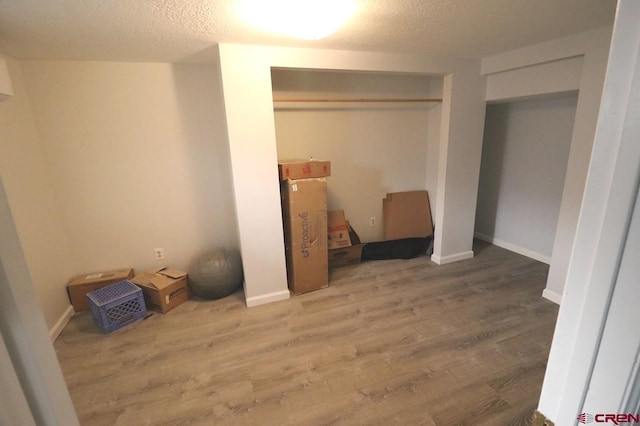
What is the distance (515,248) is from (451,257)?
3.24 ft

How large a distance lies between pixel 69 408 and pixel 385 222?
3.44m

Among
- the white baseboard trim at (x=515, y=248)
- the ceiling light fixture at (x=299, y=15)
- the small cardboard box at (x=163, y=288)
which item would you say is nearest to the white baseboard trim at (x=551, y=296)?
the white baseboard trim at (x=515, y=248)

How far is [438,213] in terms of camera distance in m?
3.24

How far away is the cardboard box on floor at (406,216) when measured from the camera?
3.63m

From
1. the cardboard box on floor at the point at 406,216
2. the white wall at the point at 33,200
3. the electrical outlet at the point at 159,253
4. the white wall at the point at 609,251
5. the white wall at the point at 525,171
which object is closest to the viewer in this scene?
the white wall at the point at 609,251

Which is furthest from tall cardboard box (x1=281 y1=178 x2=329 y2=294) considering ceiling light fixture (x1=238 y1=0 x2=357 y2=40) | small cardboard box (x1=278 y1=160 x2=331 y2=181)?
ceiling light fixture (x1=238 y1=0 x2=357 y2=40)

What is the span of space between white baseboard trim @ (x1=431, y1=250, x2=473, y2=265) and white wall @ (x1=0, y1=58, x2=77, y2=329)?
3594 millimetres

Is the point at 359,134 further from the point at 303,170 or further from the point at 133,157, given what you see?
the point at 133,157

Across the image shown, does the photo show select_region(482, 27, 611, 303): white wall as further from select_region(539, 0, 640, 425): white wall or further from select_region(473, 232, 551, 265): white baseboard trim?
select_region(539, 0, 640, 425): white wall

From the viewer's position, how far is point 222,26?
1774 mm

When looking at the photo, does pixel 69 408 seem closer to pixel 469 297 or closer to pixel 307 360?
pixel 307 360

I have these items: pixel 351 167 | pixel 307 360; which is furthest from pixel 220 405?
pixel 351 167

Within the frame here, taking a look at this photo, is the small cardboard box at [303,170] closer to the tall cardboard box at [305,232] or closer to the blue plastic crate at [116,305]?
the tall cardboard box at [305,232]

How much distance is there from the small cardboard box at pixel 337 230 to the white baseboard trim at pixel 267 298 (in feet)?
2.52
